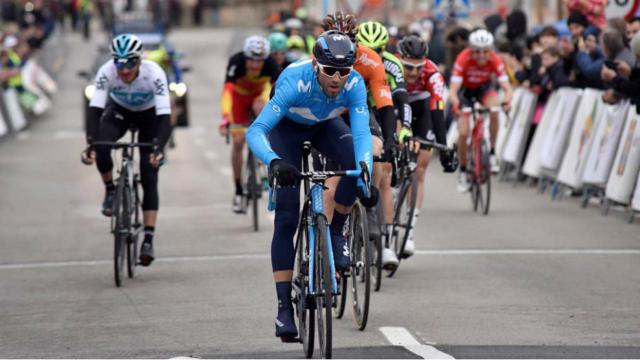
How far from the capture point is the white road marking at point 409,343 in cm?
968

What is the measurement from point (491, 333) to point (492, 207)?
852 centimetres

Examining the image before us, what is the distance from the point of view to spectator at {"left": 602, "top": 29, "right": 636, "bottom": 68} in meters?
17.8

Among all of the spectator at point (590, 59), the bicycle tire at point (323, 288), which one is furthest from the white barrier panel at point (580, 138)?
the bicycle tire at point (323, 288)

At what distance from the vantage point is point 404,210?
537 inches

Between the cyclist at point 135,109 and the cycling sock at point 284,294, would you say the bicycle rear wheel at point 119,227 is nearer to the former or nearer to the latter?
the cyclist at point 135,109

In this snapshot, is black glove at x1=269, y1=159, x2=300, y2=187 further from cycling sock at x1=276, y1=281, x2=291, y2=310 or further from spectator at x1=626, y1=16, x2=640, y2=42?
spectator at x1=626, y1=16, x2=640, y2=42

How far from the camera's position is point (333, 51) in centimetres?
947

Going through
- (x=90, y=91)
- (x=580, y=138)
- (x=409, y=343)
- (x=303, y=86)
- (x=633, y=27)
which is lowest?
(x=580, y=138)

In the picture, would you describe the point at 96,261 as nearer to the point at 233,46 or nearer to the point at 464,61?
the point at 464,61

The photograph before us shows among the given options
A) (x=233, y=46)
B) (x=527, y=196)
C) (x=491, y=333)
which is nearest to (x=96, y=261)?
(x=491, y=333)

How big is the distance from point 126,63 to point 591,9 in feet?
28.0

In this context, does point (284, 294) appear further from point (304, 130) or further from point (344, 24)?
point (344, 24)

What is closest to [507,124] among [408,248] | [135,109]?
[408,248]

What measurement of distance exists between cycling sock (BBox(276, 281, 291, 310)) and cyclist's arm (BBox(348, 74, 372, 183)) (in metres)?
0.80
